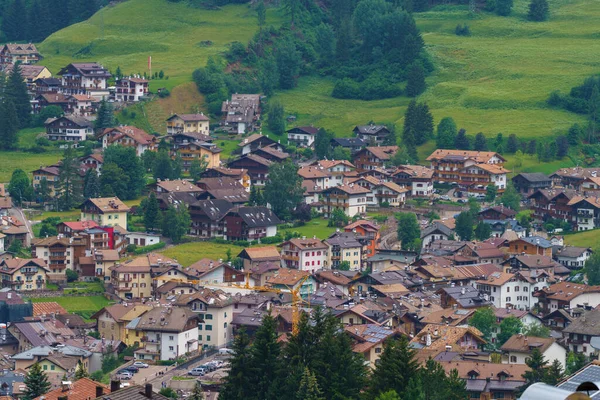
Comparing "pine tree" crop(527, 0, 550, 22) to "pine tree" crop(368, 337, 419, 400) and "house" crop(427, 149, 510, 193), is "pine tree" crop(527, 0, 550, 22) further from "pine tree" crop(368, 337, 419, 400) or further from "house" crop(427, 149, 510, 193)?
"pine tree" crop(368, 337, 419, 400)

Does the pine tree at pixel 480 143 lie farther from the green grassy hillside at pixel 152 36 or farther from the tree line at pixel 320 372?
the tree line at pixel 320 372

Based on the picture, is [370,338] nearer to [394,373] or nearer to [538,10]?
[394,373]

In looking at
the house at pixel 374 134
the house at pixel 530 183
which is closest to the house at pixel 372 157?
the house at pixel 374 134

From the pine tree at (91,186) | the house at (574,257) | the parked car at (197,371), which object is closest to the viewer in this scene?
the parked car at (197,371)

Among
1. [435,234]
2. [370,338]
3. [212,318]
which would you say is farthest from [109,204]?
[370,338]

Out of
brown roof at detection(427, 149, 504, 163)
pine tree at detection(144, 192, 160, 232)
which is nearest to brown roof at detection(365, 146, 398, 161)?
brown roof at detection(427, 149, 504, 163)

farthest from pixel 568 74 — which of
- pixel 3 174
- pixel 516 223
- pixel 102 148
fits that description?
pixel 3 174
